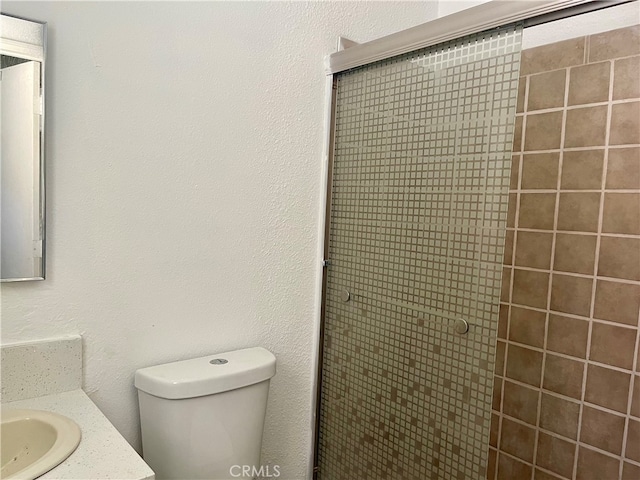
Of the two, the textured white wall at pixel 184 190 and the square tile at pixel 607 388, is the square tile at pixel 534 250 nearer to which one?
the square tile at pixel 607 388

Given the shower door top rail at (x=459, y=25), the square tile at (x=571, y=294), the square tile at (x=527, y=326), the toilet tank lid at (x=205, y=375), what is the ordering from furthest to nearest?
the square tile at (x=527, y=326) < the square tile at (x=571, y=294) < the toilet tank lid at (x=205, y=375) < the shower door top rail at (x=459, y=25)

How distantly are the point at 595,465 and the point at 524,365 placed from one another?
337mm

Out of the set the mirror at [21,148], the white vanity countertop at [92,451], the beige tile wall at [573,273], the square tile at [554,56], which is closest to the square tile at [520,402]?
the beige tile wall at [573,273]

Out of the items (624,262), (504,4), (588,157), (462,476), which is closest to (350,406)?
(462,476)

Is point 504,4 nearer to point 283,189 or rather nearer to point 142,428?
point 283,189

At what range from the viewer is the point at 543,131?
1.54 metres

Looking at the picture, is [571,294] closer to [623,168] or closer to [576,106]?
[623,168]

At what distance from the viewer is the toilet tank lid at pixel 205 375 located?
1133 millimetres

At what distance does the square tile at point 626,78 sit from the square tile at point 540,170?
0.23 metres

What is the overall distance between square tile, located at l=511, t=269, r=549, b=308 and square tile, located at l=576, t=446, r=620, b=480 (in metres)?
0.46

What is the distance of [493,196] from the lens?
3.73 feet

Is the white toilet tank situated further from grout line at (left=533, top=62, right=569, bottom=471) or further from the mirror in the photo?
grout line at (left=533, top=62, right=569, bottom=471)

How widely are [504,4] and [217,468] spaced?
Answer: 1299 millimetres

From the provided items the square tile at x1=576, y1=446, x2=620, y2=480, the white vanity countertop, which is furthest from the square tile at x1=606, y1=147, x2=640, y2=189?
the white vanity countertop
